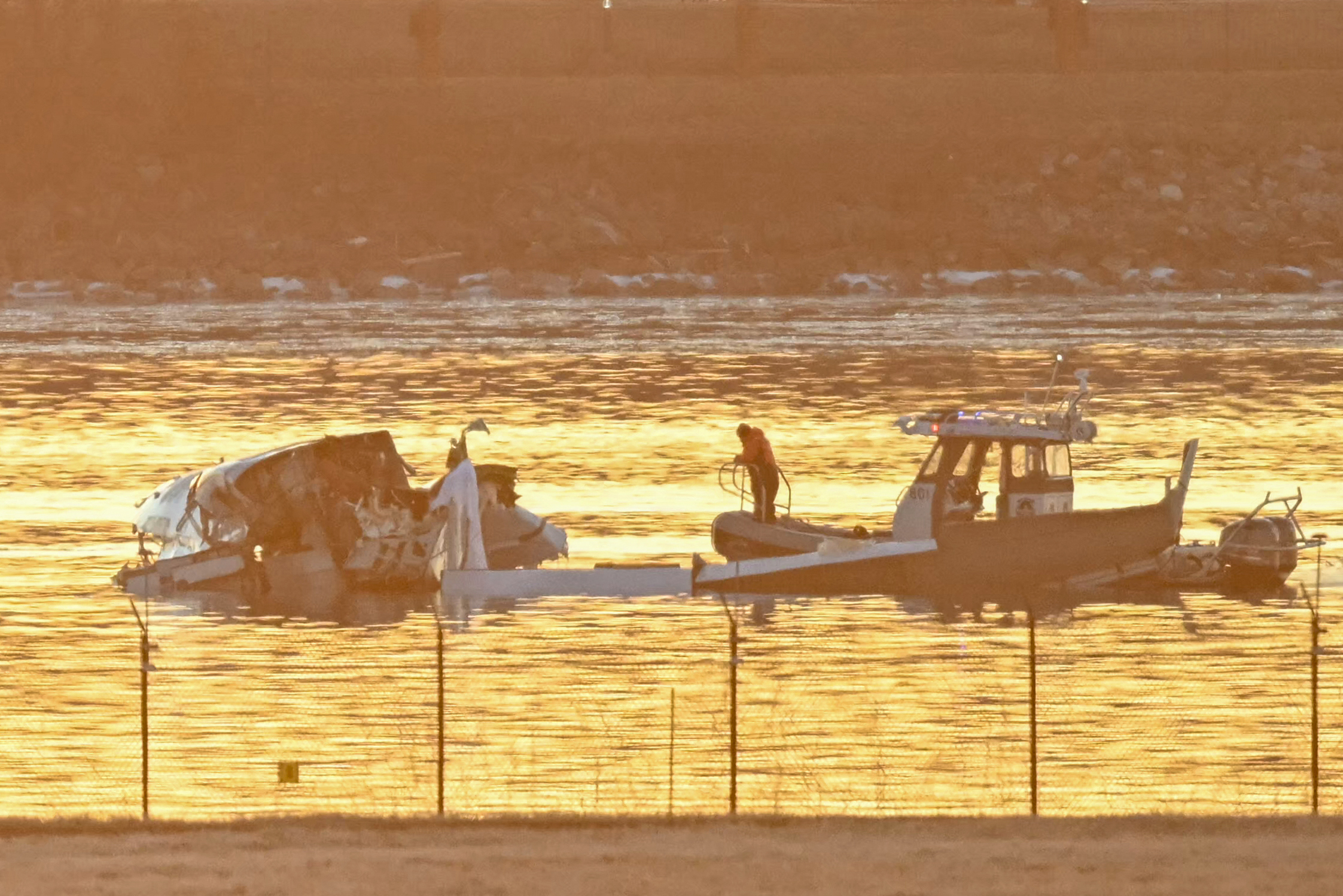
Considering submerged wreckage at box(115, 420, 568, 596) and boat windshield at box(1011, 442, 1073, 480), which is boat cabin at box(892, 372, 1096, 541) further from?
submerged wreckage at box(115, 420, 568, 596)

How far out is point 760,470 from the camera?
37.6 metres

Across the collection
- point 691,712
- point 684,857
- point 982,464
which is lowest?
point 684,857

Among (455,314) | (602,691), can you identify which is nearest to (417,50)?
(455,314)

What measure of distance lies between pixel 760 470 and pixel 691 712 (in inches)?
441

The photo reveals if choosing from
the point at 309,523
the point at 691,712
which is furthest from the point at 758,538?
the point at 691,712

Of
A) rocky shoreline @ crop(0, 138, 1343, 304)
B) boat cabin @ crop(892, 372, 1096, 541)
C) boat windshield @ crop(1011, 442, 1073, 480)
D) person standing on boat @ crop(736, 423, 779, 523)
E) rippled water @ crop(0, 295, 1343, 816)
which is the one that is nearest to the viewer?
rippled water @ crop(0, 295, 1343, 816)

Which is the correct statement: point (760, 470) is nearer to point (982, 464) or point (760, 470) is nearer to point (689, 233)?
point (982, 464)

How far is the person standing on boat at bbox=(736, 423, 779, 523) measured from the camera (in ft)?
122

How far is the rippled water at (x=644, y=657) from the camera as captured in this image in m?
23.3

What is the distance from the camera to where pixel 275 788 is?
22.9 m

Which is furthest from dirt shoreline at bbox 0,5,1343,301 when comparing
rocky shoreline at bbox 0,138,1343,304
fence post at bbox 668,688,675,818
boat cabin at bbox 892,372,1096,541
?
fence post at bbox 668,688,675,818

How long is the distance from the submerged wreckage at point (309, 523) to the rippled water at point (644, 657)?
0.96 m

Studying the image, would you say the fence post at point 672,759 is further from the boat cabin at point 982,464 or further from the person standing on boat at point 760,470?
the person standing on boat at point 760,470

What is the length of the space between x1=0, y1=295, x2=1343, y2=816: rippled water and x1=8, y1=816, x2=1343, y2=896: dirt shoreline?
4.59 ft
